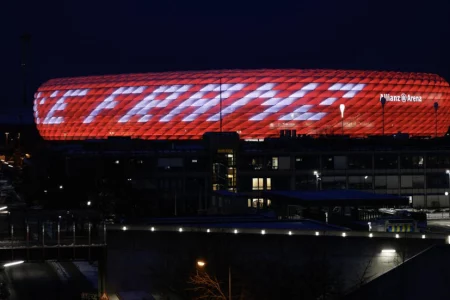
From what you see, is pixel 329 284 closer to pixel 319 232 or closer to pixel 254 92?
pixel 319 232

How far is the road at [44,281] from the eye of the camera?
49.7m

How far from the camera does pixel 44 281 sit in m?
55.1

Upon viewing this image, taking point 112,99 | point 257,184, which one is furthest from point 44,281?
point 112,99

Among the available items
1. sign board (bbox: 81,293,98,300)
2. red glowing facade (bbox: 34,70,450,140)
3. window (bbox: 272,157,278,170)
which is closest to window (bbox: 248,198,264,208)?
window (bbox: 272,157,278,170)

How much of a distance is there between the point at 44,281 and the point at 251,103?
79446mm

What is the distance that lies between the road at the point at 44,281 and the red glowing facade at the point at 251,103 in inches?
2719

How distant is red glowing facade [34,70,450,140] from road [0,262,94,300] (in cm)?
6906

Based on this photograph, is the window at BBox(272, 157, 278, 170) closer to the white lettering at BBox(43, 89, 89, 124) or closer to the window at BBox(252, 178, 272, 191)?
the window at BBox(252, 178, 272, 191)

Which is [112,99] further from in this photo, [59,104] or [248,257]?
[248,257]

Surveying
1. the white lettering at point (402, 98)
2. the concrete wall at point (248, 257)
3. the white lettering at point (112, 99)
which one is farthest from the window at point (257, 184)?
the white lettering at point (402, 98)

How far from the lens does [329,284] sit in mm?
39688

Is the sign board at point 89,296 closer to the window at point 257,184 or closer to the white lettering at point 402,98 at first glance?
the window at point 257,184

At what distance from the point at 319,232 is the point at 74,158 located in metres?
57.2

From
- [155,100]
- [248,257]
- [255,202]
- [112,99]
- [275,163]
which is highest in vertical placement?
[112,99]
